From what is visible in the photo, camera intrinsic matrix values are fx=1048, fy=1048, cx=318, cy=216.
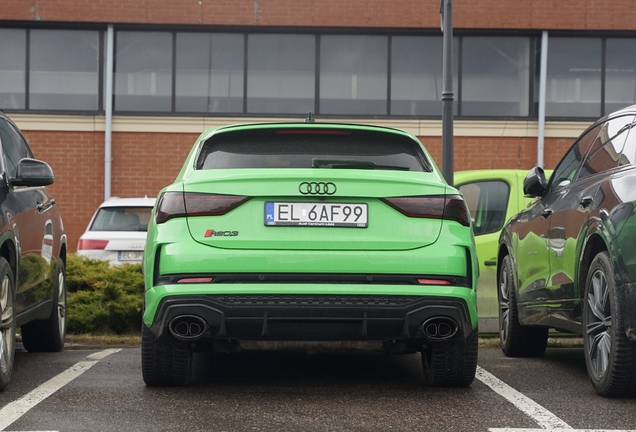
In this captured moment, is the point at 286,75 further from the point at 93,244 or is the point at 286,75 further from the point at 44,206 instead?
the point at 44,206

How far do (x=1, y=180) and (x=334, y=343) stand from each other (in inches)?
93.0

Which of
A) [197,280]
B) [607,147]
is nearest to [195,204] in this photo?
[197,280]

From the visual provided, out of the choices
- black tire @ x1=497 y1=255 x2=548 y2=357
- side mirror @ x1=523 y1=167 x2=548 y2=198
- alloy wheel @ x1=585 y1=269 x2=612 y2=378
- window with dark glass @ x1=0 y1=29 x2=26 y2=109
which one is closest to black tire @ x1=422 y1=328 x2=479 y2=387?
alloy wheel @ x1=585 y1=269 x2=612 y2=378

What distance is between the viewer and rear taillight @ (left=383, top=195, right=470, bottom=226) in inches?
211

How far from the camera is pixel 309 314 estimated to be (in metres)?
5.17

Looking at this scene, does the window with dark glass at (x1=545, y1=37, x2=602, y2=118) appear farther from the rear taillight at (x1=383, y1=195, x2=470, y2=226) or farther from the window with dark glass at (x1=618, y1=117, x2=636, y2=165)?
the rear taillight at (x1=383, y1=195, x2=470, y2=226)

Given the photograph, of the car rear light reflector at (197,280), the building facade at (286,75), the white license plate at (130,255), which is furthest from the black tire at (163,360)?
the building facade at (286,75)

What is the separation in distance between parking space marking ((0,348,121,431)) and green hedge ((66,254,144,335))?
1.63 meters

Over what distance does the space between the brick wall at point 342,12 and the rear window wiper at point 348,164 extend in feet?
44.1

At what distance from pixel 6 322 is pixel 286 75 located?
535 inches

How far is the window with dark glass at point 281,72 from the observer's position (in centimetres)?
1905

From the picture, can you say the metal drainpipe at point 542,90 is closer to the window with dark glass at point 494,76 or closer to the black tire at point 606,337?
the window with dark glass at point 494,76

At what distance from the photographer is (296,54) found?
753 inches

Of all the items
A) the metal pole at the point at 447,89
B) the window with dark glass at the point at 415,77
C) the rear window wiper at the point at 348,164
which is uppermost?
the window with dark glass at the point at 415,77
